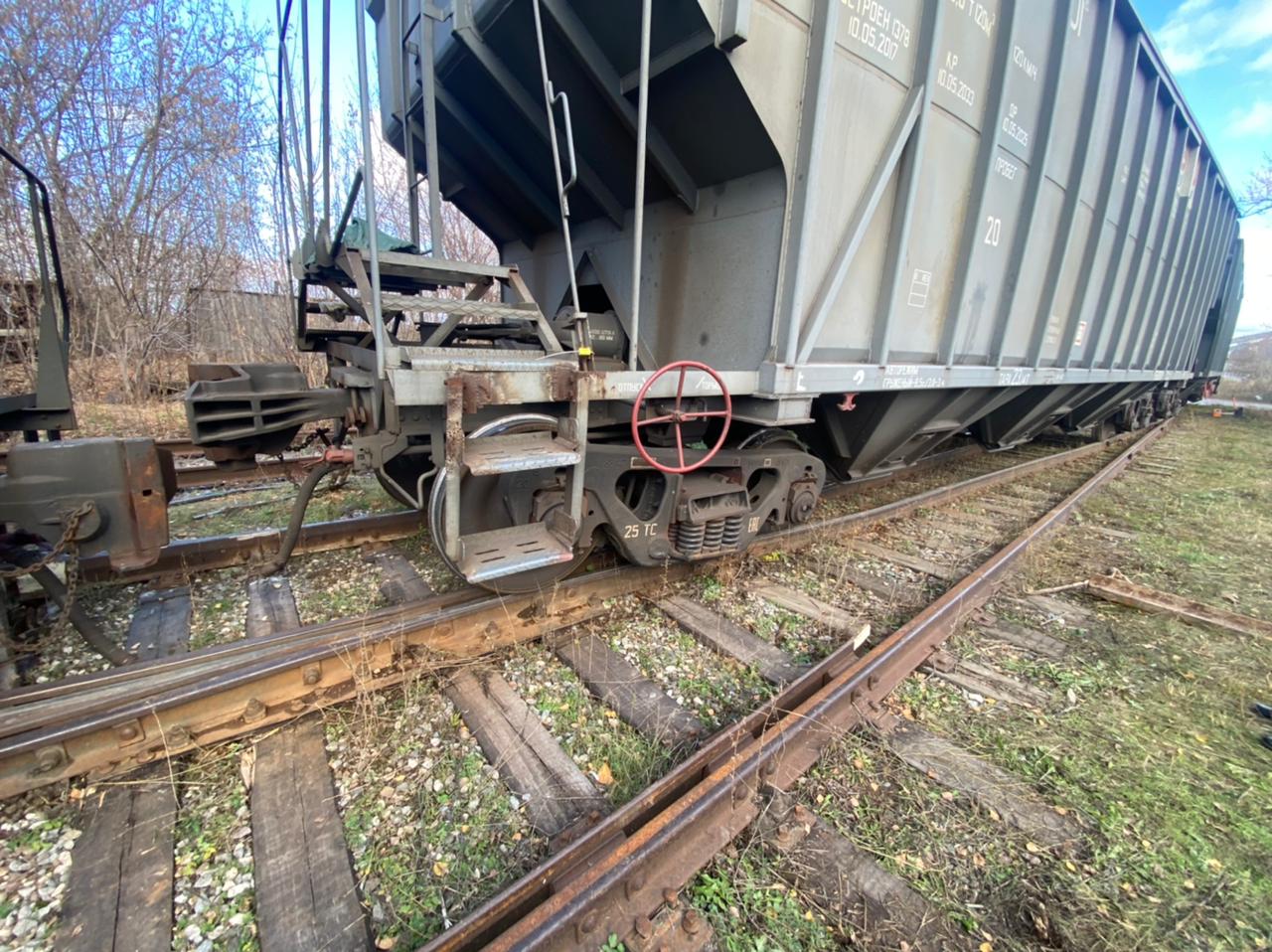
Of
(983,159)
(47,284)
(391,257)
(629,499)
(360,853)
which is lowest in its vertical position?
(360,853)

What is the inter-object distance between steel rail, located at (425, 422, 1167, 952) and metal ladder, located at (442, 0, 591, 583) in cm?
106

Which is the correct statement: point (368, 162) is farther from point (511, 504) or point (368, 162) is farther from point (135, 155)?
point (135, 155)

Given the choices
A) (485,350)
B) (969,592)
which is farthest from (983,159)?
(485,350)

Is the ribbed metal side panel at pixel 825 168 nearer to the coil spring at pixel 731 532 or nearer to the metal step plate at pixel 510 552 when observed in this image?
the coil spring at pixel 731 532

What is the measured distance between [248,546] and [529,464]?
251 cm

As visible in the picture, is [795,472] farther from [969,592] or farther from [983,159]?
[983,159]

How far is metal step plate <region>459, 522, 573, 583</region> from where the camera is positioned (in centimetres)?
234

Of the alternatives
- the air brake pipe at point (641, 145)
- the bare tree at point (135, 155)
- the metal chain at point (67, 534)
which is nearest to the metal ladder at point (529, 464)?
the air brake pipe at point (641, 145)

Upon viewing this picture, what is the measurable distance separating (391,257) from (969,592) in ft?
12.4

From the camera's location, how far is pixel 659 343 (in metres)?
3.81

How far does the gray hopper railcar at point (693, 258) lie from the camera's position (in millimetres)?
2551

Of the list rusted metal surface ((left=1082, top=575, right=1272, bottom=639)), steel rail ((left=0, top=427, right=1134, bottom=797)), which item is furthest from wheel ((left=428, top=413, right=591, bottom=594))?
rusted metal surface ((left=1082, top=575, right=1272, bottom=639))

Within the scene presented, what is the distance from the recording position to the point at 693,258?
11.5ft

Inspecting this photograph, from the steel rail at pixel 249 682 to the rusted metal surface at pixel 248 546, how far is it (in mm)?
944
